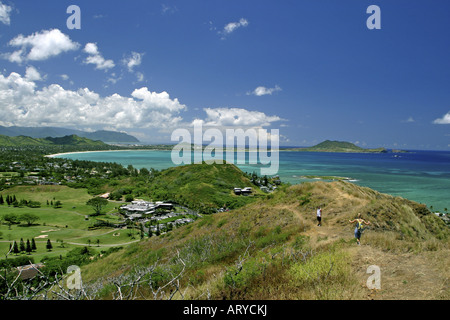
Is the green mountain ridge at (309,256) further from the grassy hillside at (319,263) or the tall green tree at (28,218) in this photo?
the tall green tree at (28,218)

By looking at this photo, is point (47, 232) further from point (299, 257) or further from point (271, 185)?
point (271, 185)

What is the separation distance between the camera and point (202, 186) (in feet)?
244

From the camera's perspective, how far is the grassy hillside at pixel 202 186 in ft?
217

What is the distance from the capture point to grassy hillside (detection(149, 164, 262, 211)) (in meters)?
66.0

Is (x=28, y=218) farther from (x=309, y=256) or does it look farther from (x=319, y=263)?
(x=319, y=263)

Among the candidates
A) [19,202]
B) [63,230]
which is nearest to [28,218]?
[63,230]

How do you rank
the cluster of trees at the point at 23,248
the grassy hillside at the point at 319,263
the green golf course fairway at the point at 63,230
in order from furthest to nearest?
the green golf course fairway at the point at 63,230
the cluster of trees at the point at 23,248
the grassy hillside at the point at 319,263

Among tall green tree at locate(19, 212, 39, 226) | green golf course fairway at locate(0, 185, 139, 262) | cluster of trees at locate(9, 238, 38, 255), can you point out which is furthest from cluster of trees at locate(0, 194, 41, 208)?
cluster of trees at locate(9, 238, 38, 255)

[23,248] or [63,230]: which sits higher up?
[23,248]

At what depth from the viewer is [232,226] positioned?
2008 centimetres

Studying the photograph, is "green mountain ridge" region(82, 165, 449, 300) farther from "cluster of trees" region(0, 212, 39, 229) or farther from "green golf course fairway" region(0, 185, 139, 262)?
"cluster of trees" region(0, 212, 39, 229)

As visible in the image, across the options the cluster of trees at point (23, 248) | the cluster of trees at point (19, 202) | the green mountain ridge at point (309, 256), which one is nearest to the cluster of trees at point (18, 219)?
the cluster of trees at point (19, 202)
